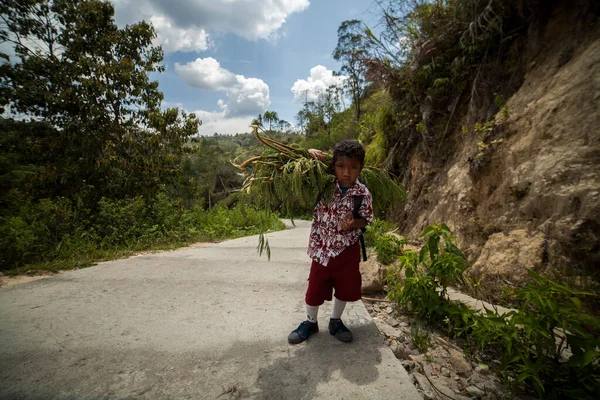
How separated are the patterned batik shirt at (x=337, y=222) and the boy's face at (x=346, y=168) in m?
0.11

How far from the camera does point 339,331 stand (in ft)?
7.50

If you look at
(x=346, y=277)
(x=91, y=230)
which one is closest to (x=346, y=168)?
(x=346, y=277)

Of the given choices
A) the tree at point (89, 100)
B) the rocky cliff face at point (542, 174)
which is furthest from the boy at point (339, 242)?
the tree at point (89, 100)

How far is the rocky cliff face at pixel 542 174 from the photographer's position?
94.2 inches

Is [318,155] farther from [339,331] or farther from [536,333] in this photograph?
[536,333]

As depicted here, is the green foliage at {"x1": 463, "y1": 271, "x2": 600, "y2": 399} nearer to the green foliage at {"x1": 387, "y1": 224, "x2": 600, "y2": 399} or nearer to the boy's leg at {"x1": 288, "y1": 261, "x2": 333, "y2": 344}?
the green foliage at {"x1": 387, "y1": 224, "x2": 600, "y2": 399}

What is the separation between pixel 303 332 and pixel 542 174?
3082 mm

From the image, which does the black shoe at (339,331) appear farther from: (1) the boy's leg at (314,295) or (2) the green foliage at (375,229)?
(2) the green foliage at (375,229)

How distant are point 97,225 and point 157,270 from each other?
3072 millimetres

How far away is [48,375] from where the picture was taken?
5.73ft

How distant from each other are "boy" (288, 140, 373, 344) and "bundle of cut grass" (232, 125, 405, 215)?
0.34 feet

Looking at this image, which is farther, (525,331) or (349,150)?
(349,150)

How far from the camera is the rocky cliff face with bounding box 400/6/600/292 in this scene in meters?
2.39

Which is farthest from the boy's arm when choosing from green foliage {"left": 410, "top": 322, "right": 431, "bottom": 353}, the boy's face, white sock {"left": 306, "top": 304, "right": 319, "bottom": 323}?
green foliage {"left": 410, "top": 322, "right": 431, "bottom": 353}
